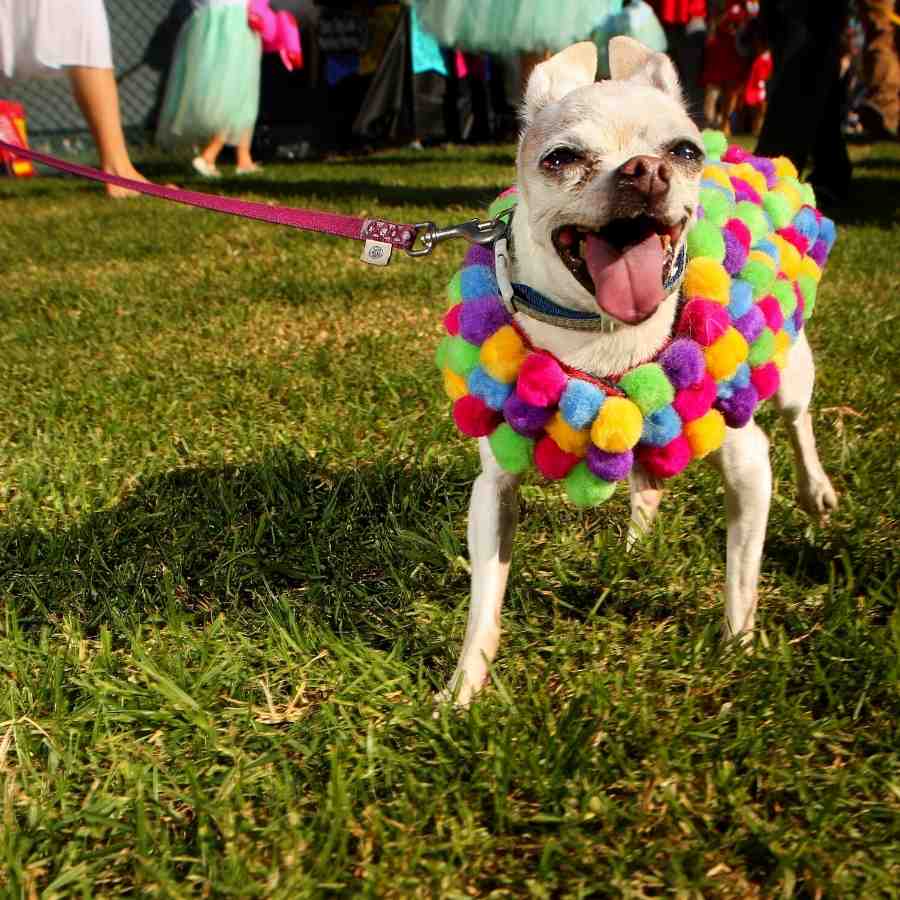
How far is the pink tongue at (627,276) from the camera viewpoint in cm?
136

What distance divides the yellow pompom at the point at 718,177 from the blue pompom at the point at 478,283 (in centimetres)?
51

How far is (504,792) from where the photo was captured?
1359 millimetres

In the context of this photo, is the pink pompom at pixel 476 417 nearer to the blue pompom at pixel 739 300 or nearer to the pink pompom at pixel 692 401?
the pink pompom at pixel 692 401

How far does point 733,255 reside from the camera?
165 centimetres

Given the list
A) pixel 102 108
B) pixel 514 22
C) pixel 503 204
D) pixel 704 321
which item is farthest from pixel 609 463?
pixel 102 108

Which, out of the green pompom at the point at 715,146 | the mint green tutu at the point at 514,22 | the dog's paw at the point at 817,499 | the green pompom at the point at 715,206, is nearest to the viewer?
the green pompom at the point at 715,206

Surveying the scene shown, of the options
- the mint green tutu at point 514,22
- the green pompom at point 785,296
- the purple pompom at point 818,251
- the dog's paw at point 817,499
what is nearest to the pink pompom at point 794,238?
the purple pompom at point 818,251

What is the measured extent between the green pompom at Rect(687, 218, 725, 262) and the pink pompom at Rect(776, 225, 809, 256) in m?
0.37

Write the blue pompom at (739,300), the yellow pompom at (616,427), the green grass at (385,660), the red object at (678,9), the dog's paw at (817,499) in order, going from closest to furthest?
the green grass at (385,660)
the yellow pompom at (616,427)
the blue pompom at (739,300)
the dog's paw at (817,499)
the red object at (678,9)

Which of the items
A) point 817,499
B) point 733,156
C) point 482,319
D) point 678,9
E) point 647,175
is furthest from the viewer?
point 678,9

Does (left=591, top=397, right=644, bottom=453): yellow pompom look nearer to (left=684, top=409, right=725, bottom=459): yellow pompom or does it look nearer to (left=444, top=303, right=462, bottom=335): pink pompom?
(left=684, top=409, right=725, bottom=459): yellow pompom

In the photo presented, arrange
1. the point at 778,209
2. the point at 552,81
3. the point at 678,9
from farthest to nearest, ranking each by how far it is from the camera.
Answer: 1. the point at 678,9
2. the point at 778,209
3. the point at 552,81

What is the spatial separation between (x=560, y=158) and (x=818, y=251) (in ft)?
2.87

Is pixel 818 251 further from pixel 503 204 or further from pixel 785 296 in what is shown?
pixel 503 204
